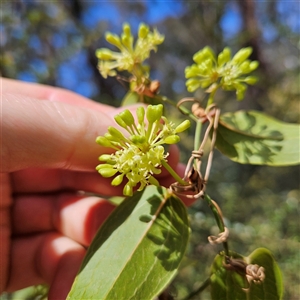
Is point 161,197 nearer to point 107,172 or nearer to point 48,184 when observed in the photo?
point 107,172

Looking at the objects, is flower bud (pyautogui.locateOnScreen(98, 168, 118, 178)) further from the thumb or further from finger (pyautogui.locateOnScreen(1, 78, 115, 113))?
finger (pyautogui.locateOnScreen(1, 78, 115, 113))

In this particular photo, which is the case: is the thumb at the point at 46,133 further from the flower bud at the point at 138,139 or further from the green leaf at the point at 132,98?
the flower bud at the point at 138,139

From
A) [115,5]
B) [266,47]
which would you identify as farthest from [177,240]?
[115,5]

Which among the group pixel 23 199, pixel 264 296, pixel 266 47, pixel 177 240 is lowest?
pixel 23 199

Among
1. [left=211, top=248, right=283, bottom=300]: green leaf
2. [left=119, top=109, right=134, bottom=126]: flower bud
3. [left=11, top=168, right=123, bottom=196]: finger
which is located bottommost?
[left=11, top=168, right=123, bottom=196]: finger

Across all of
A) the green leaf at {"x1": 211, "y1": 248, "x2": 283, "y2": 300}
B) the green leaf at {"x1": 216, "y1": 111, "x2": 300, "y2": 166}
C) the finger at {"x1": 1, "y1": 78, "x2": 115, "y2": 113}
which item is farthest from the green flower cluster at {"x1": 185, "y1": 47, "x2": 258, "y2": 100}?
the finger at {"x1": 1, "y1": 78, "x2": 115, "y2": 113}

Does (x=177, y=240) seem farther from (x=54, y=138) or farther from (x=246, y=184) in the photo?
(x=246, y=184)

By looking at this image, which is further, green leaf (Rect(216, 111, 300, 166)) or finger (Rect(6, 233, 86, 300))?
finger (Rect(6, 233, 86, 300))
